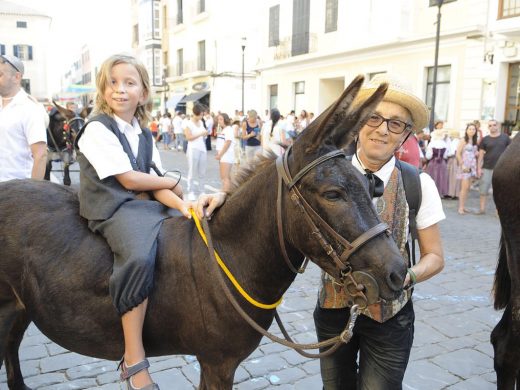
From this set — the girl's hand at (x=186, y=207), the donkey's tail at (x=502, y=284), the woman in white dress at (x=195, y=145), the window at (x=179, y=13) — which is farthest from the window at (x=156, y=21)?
the girl's hand at (x=186, y=207)

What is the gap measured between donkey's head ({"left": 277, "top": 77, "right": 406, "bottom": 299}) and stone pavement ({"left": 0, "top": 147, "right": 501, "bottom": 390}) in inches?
77.2

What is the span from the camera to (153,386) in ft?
6.72

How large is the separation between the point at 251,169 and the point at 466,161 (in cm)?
943

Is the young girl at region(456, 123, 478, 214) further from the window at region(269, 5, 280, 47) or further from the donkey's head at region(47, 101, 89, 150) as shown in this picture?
the window at region(269, 5, 280, 47)

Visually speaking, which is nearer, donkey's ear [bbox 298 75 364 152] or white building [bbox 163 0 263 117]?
donkey's ear [bbox 298 75 364 152]

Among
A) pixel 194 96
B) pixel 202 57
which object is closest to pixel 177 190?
pixel 194 96

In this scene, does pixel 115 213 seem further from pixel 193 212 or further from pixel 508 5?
pixel 508 5

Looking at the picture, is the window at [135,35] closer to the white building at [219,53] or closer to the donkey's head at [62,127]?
the white building at [219,53]

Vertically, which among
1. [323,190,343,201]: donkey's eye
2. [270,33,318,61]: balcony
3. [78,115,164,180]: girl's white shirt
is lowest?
[323,190,343,201]: donkey's eye

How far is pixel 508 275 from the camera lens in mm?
3238

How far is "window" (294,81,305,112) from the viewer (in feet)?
80.2

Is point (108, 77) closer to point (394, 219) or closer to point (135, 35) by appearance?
point (394, 219)

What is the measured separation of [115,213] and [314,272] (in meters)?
4.01

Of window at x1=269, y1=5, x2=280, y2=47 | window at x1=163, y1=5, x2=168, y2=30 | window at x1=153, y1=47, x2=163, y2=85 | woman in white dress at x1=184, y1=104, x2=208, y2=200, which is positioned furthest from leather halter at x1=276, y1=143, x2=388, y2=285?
window at x1=153, y1=47, x2=163, y2=85
